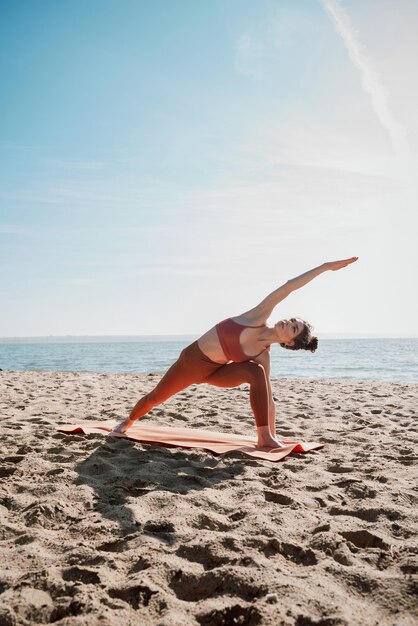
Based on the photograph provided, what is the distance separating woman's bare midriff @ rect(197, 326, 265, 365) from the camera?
14.0ft

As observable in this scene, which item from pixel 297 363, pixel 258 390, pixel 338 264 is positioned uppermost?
pixel 338 264

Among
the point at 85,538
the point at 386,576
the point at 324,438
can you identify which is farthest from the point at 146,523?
the point at 324,438

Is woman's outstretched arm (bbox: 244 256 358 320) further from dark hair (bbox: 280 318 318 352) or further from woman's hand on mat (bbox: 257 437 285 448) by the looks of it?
woman's hand on mat (bbox: 257 437 285 448)

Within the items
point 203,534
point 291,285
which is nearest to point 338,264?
point 291,285

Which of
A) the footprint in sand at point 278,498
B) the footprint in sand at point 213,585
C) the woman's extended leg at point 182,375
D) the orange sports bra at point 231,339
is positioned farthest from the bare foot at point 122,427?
the footprint in sand at point 213,585

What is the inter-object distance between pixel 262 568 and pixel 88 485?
4.95 ft

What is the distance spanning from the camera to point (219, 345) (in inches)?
170

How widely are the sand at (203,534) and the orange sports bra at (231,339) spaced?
87 cm

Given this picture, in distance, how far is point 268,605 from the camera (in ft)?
5.85

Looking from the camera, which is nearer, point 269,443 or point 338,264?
point 269,443

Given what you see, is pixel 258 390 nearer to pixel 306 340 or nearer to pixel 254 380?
pixel 254 380

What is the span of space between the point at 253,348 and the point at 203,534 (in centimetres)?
215

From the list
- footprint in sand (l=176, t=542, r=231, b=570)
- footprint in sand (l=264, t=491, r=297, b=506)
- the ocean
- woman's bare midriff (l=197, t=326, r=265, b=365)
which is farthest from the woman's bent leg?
the ocean

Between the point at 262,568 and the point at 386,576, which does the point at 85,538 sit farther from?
the point at 386,576
